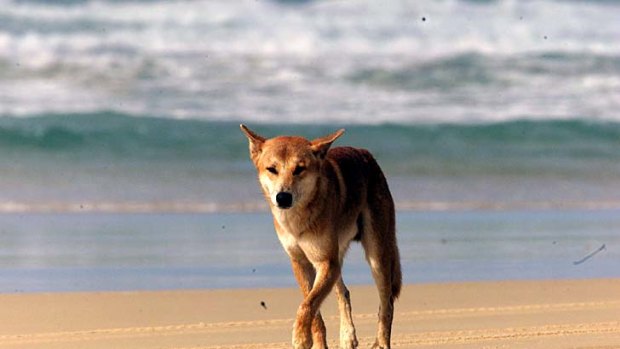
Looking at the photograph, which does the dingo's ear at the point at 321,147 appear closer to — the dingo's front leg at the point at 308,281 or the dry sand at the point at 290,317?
the dingo's front leg at the point at 308,281

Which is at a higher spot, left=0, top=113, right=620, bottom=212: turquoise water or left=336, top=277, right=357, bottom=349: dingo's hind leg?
left=336, top=277, right=357, bottom=349: dingo's hind leg

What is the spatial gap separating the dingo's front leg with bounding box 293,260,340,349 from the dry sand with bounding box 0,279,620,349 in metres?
0.80

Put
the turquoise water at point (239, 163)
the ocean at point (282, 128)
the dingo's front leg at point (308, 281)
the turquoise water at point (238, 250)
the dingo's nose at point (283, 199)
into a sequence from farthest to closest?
1. the turquoise water at point (239, 163)
2. the ocean at point (282, 128)
3. the turquoise water at point (238, 250)
4. the dingo's front leg at point (308, 281)
5. the dingo's nose at point (283, 199)

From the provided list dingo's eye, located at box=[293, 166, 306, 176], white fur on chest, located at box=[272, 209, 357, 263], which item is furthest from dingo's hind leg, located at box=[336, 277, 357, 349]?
dingo's eye, located at box=[293, 166, 306, 176]

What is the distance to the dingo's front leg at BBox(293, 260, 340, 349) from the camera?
257 inches

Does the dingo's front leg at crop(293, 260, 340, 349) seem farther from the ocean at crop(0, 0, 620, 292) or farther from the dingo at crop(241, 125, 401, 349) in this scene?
the ocean at crop(0, 0, 620, 292)

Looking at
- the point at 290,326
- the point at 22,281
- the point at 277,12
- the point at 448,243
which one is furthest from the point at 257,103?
the point at 290,326

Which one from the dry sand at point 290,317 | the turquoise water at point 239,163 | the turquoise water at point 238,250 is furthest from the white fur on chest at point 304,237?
the turquoise water at point 239,163

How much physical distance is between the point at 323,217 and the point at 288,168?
0.35 meters

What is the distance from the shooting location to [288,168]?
6.57m

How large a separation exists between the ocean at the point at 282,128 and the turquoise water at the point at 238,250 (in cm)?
4

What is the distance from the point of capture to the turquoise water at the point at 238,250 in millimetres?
10211

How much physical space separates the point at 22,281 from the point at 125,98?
12009 millimetres

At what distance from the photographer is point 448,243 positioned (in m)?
12.1
